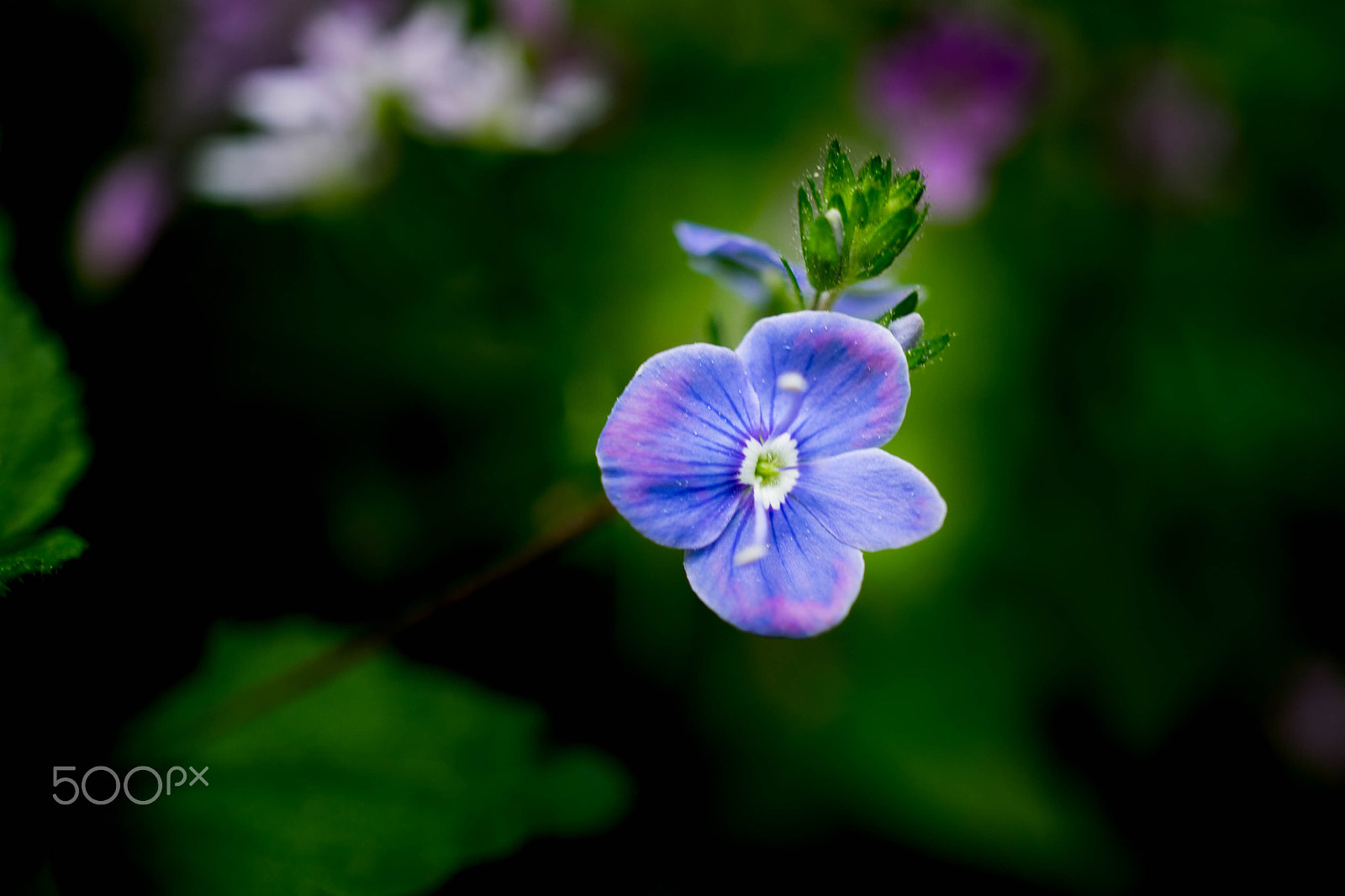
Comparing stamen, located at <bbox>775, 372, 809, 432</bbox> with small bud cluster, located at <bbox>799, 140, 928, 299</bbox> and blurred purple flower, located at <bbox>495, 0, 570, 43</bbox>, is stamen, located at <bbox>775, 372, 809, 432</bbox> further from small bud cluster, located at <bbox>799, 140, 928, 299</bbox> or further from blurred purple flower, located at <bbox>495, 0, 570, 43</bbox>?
blurred purple flower, located at <bbox>495, 0, 570, 43</bbox>

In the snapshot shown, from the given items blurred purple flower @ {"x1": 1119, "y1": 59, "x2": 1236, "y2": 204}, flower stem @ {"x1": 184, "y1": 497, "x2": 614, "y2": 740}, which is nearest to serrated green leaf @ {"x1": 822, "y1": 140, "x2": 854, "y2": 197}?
flower stem @ {"x1": 184, "y1": 497, "x2": 614, "y2": 740}

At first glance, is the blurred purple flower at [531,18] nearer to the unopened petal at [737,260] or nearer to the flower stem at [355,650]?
the unopened petal at [737,260]

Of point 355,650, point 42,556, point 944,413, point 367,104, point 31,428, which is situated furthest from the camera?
point 944,413

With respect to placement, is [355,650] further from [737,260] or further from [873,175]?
[873,175]

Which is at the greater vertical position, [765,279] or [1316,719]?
[1316,719]

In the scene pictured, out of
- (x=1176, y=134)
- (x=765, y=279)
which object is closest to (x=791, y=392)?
(x=765, y=279)

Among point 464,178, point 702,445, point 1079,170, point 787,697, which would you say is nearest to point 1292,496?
point 1079,170
